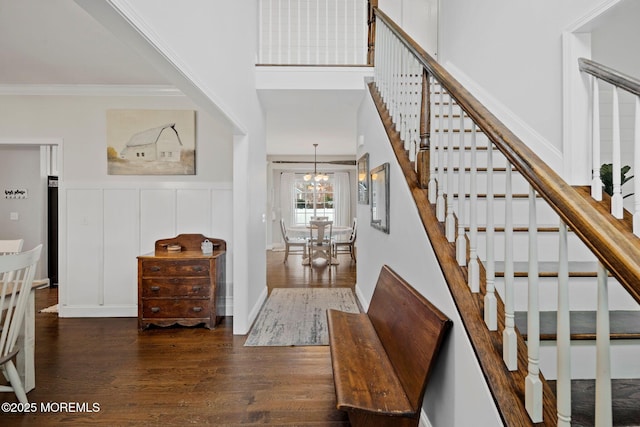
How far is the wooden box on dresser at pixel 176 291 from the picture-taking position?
3.25m

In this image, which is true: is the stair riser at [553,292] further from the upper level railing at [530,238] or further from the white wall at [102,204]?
the white wall at [102,204]

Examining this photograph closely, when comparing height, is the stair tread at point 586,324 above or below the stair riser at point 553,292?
below

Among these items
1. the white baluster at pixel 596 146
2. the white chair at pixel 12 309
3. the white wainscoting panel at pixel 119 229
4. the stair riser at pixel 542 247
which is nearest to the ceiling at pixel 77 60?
the white wainscoting panel at pixel 119 229

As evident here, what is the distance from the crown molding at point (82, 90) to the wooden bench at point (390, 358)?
3.28 m

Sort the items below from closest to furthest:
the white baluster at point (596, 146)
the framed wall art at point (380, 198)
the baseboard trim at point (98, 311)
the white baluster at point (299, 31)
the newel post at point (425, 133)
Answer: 1. the white baluster at point (596, 146)
2. the newel post at point (425, 133)
3. the framed wall art at point (380, 198)
4. the baseboard trim at point (98, 311)
5. the white baluster at point (299, 31)

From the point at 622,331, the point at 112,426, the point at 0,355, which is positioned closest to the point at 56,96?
the point at 0,355

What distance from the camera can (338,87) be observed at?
3.70m

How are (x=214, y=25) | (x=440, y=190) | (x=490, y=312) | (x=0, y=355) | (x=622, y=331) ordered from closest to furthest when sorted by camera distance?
(x=490, y=312) < (x=622, y=331) < (x=440, y=190) < (x=0, y=355) < (x=214, y=25)

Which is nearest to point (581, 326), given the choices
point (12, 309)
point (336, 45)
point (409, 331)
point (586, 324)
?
point (586, 324)

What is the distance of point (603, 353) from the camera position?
0.69m

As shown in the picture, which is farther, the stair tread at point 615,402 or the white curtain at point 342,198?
the white curtain at point 342,198

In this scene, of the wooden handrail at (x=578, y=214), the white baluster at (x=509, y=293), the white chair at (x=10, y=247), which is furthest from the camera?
the white chair at (x=10, y=247)

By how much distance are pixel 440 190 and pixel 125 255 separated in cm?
359

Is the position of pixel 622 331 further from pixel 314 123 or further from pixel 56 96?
pixel 56 96
